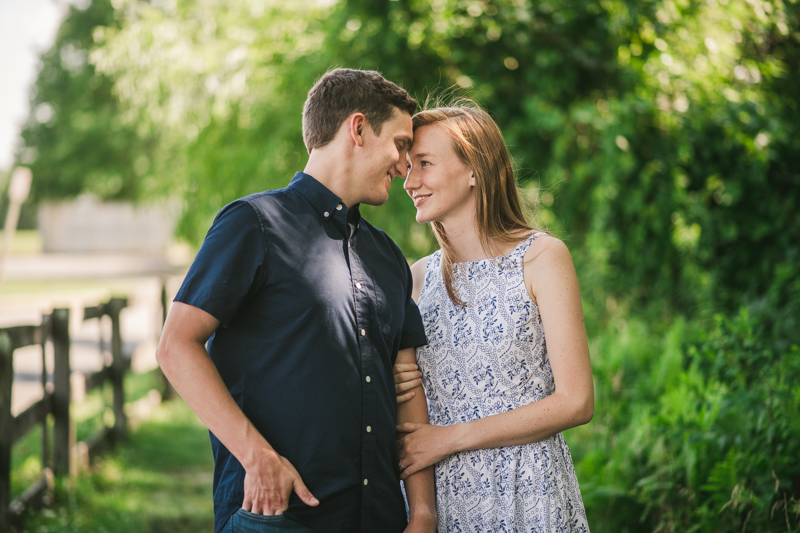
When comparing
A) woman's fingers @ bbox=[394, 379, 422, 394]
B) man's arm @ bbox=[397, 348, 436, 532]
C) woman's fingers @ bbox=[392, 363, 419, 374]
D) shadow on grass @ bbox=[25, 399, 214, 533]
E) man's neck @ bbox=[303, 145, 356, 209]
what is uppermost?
man's neck @ bbox=[303, 145, 356, 209]

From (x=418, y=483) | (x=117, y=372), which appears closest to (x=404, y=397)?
(x=418, y=483)

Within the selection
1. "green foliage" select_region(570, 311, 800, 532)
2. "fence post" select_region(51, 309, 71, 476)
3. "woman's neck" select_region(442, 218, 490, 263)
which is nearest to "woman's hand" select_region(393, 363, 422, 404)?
"woman's neck" select_region(442, 218, 490, 263)

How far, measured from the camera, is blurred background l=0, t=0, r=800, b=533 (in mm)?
3248

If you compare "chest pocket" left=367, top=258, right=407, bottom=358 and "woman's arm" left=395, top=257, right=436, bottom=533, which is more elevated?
"chest pocket" left=367, top=258, right=407, bottom=358

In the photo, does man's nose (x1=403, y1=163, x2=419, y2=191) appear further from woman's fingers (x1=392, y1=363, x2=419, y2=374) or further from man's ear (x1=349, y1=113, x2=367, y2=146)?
woman's fingers (x1=392, y1=363, x2=419, y2=374)

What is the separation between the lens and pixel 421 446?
203 centimetres

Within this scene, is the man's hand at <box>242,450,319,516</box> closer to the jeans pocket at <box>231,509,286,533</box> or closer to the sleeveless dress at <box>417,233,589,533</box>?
the jeans pocket at <box>231,509,286,533</box>

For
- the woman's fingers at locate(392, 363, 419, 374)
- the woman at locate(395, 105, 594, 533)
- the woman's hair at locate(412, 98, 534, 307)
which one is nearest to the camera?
the woman at locate(395, 105, 594, 533)

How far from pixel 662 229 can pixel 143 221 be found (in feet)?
104

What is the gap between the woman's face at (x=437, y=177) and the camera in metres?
2.20

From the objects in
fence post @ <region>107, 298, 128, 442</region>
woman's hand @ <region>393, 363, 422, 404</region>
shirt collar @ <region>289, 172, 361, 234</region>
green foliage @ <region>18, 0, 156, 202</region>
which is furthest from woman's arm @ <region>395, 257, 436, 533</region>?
green foliage @ <region>18, 0, 156, 202</region>

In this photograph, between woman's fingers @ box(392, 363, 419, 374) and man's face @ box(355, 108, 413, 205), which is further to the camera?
woman's fingers @ box(392, 363, 419, 374)

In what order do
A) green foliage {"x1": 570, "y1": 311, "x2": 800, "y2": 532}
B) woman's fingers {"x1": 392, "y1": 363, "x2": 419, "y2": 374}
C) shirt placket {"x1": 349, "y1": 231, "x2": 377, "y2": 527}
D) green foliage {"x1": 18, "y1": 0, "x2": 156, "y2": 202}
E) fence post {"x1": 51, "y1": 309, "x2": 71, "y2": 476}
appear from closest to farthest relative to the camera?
shirt placket {"x1": 349, "y1": 231, "x2": 377, "y2": 527}
woman's fingers {"x1": 392, "y1": 363, "x2": 419, "y2": 374}
green foliage {"x1": 570, "y1": 311, "x2": 800, "y2": 532}
fence post {"x1": 51, "y1": 309, "x2": 71, "y2": 476}
green foliage {"x1": 18, "y1": 0, "x2": 156, "y2": 202}

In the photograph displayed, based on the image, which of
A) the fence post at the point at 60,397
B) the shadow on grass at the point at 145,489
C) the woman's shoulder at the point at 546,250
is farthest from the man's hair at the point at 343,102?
the fence post at the point at 60,397
